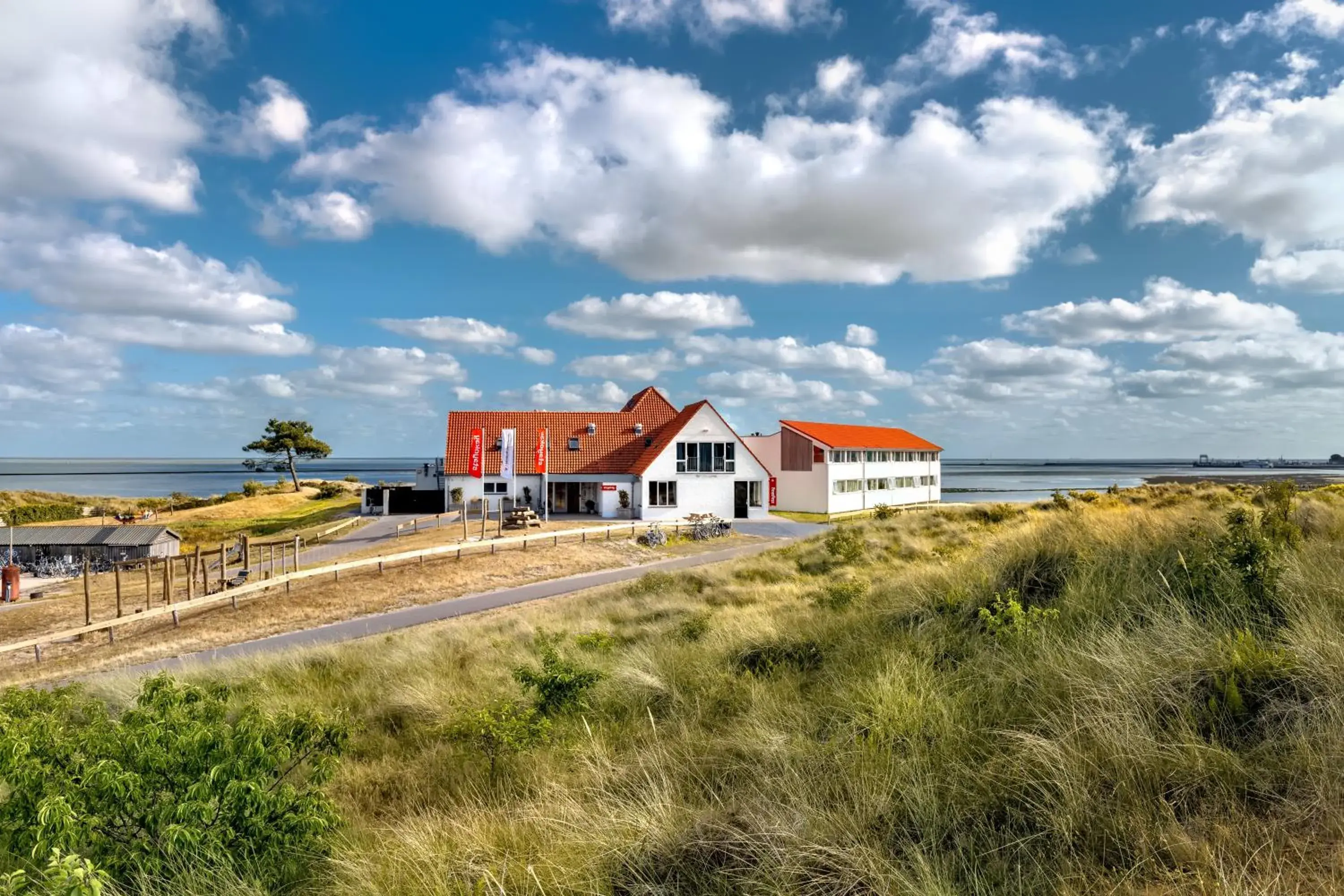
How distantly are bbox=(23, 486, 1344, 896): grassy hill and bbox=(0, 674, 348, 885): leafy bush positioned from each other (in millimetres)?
480

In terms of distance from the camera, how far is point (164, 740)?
5.72 meters

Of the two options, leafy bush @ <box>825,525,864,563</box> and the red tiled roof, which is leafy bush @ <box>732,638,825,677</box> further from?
the red tiled roof

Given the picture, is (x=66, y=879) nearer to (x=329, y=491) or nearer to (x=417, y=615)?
(x=417, y=615)

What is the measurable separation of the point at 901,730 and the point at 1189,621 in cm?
282

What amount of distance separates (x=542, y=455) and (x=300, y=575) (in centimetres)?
2183

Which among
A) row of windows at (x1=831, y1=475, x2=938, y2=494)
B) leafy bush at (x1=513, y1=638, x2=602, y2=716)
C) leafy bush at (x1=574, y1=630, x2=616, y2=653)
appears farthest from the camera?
row of windows at (x1=831, y1=475, x2=938, y2=494)

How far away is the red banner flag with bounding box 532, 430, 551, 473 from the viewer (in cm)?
4450

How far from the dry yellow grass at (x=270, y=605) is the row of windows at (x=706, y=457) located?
517 inches

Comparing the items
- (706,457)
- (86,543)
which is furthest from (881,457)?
(86,543)

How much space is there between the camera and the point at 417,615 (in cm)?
2036

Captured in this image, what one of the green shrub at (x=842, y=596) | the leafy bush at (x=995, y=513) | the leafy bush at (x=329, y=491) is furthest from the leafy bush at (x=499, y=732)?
the leafy bush at (x=329, y=491)

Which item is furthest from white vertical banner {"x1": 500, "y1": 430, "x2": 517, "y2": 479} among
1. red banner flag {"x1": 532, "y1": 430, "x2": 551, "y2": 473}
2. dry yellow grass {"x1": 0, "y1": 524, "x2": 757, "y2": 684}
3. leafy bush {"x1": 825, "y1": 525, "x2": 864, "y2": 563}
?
leafy bush {"x1": 825, "y1": 525, "x2": 864, "y2": 563}

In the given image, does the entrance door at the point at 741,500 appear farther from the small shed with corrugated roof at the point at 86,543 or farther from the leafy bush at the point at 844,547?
the small shed with corrugated roof at the point at 86,543

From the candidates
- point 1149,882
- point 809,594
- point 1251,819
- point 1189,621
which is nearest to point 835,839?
point 1149,882
